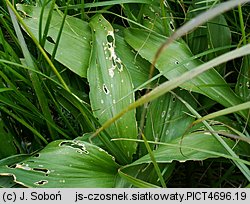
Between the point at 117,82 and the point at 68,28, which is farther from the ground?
the point at 68,28

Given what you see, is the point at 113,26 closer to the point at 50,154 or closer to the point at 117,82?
the point at 117,82

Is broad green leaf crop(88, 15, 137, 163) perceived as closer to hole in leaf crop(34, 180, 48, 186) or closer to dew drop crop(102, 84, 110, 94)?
dew drop crop(102, 84, 110, 94)

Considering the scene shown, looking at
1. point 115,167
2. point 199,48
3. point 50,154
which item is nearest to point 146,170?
point 115,167

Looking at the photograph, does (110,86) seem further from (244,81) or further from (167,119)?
(244,81)

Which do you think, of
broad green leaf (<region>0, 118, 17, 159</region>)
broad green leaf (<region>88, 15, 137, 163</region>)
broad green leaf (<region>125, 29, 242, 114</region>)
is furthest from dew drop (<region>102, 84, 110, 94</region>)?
broad green leaf (<region>0, 118, 17, 159</region>)

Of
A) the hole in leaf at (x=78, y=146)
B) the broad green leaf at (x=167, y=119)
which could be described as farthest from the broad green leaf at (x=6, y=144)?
the broad green leaf at (x=167, y=119)

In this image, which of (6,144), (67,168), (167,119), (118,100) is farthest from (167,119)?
(6,144)
